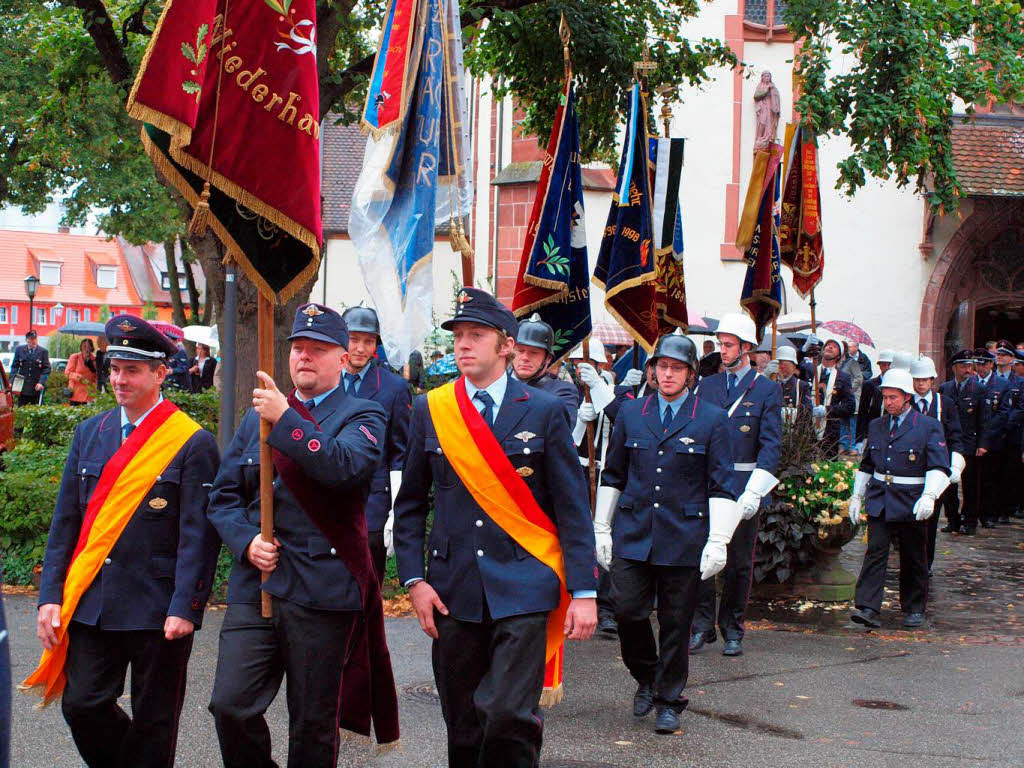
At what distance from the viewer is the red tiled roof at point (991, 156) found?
1022 inches

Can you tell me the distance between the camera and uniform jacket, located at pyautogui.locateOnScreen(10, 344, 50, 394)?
26.8m

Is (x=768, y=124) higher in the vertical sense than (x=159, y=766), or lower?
higher

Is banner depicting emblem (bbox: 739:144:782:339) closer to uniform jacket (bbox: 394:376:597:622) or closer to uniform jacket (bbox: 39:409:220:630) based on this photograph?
uniform jacket (bbox: 394:376:597:622)

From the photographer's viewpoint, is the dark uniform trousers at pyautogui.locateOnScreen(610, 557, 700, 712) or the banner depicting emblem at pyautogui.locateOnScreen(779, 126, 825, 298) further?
the banner depicting emblem at pyautogui.locateOnScreen(779, 126, 825, 298)

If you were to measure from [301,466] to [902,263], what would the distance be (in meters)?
24.4

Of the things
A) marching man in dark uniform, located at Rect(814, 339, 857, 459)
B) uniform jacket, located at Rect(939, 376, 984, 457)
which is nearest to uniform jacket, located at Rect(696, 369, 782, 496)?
marching man in dark uniform, located at Rect(814, 339, 857, 459)

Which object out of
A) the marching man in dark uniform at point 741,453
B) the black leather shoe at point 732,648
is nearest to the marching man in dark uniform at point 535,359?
the marching man in dark uniform at point 741,453

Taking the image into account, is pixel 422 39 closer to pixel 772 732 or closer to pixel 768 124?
pixel 772 732

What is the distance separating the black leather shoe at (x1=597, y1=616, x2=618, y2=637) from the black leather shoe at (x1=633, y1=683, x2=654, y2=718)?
2307 mm

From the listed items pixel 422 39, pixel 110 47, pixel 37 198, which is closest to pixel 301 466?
pixel 422 39

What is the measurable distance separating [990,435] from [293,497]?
14.0 meters

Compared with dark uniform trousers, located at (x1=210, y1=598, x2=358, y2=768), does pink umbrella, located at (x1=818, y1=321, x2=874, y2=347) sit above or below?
above

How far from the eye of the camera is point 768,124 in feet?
88.8

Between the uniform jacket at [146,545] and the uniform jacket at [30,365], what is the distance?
74.5 feet
